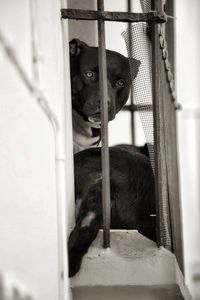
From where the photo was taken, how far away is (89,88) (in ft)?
9.52

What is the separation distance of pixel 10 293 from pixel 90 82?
139cm

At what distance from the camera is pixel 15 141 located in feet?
7.17

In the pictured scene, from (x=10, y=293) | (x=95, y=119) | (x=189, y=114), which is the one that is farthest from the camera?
(x=189, y=114)

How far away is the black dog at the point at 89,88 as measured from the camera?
2.88 meters

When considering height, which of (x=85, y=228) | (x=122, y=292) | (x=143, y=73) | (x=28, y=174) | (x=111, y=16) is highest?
(x=111, y=16)

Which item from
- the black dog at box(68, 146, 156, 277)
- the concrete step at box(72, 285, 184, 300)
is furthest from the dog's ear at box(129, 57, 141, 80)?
the concrete step at box(72, 285, 184, 300)

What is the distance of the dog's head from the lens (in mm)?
2863

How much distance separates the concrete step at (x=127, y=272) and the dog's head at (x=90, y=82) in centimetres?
69

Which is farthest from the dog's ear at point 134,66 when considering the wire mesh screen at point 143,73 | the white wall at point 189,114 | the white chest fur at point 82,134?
the white wall at point 189,114

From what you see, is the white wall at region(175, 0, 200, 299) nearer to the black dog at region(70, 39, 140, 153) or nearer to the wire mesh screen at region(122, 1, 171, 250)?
the black dog at region(70, 39, 140, 153)

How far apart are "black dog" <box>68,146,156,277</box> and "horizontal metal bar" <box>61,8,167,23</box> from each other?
17.4 inches

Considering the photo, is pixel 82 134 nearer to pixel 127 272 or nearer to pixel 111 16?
pixel 111 16

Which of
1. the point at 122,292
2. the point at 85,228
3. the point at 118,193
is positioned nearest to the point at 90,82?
the point at 118,193

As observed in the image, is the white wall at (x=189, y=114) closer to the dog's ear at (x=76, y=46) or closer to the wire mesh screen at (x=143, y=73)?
the dog's ear at (x=76, y=46)
